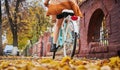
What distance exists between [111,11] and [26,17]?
77.9 ft

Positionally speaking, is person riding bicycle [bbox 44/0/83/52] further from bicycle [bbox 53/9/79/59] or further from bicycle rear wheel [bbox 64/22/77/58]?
bicycle rear wheel [bbox 64/22/77/58]

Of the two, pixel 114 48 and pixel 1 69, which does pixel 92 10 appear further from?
pixel 1 69

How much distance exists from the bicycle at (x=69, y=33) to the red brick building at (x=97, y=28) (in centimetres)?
147

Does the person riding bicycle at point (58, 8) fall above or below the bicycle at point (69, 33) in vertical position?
above

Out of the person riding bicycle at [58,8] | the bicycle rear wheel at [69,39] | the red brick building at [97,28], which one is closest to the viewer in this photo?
the person riding bicycle at [58,8]

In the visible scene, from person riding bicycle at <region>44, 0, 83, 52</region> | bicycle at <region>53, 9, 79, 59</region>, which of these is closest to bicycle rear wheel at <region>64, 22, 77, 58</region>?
bicycle at <region>53, 9, 79, 59</region>

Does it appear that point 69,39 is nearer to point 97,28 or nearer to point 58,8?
point 58,8

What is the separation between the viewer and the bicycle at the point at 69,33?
740 centimetres

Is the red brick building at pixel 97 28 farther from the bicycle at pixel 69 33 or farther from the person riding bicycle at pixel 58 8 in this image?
the person riding bicycle at pixel 58 8

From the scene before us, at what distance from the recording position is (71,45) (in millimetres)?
7688

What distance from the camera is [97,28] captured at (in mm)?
13906

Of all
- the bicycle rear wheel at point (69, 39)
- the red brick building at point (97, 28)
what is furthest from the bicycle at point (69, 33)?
the red brick building at point (97, 28)

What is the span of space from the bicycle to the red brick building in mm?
1470

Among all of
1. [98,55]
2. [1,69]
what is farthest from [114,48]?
[1,69]
